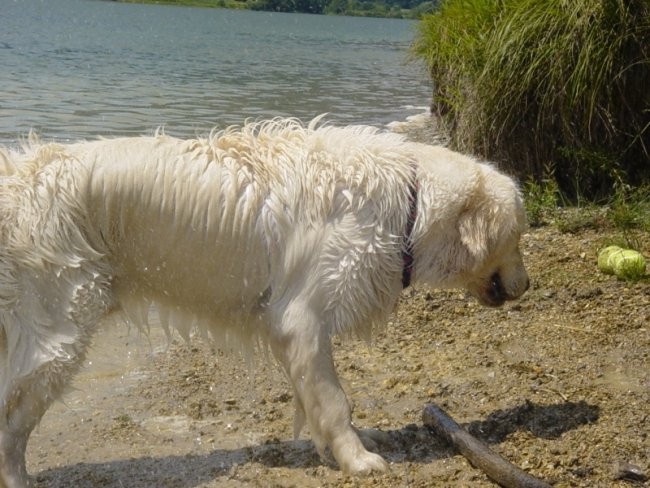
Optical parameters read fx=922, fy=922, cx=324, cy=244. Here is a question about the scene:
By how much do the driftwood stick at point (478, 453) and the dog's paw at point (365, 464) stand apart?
36cm

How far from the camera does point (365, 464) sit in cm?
418

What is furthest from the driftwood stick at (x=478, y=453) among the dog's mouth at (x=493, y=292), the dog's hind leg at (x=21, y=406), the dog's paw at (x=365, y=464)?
the dog's hind leg at (x=21, y=406)

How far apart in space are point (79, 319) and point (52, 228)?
1.34 ft

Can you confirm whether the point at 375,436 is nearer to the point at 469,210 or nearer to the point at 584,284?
the point at 469,210

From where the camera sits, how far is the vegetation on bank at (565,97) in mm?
7664

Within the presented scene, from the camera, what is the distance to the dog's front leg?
4.20 m

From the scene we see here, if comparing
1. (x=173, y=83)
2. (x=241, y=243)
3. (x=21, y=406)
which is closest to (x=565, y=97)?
(x=241, y=243)

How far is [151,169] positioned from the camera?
4160 mm

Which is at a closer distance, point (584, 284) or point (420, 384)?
point (420, 384)

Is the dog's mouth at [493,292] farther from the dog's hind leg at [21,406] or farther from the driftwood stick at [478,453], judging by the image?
the dog's hind leg at [21,406]

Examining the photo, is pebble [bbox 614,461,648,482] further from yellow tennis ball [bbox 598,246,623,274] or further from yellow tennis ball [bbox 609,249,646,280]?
yellow tennis ball [bbox 598,246,623,274]

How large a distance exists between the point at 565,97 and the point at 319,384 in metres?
4.55

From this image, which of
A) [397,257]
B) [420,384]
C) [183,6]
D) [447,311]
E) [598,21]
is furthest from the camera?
[183,6]

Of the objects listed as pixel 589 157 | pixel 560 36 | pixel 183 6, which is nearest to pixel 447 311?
pixel 589 157
